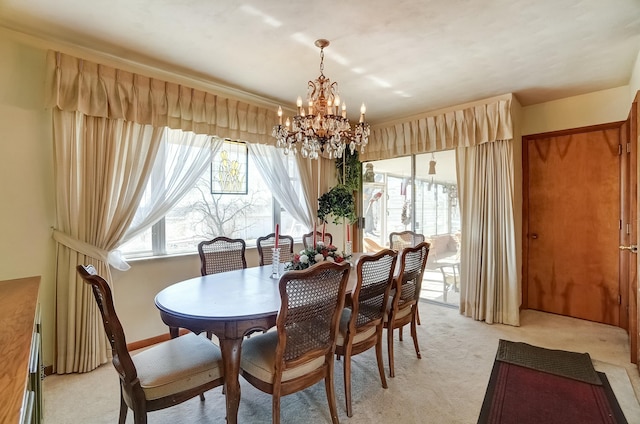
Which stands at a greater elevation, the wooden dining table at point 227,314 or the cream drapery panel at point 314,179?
the cream drapery panel at point 314,179

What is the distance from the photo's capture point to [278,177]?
13.4ft

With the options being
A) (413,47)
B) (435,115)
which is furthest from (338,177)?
(413,47)

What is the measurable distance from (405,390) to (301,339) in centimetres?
108

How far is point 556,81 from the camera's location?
127 inches

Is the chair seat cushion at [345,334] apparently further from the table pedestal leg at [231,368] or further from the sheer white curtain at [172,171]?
the sheer white curtain at [172,171]

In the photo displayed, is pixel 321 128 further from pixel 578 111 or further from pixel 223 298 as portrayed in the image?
pixel 578 111

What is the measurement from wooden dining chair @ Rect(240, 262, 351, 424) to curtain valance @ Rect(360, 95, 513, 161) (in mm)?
2859

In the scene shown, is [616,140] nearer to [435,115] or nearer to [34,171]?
[435,115]

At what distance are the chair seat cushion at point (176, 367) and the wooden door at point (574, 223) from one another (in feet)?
13.1

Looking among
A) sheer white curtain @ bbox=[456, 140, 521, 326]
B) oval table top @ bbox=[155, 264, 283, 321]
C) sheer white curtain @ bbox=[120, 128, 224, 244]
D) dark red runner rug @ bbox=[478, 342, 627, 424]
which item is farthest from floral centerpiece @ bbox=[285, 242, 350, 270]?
sheer white curtain @ bbox=[456, 140, 521, 326]

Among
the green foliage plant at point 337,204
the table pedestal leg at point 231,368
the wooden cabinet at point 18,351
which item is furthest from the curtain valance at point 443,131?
the wooden cabinet at point 18,351

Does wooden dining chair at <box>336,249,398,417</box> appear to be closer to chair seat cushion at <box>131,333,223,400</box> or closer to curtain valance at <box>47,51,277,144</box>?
chair seat cushion at <box>131,333,223,400</box>

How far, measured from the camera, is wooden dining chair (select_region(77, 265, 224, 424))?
1.51m

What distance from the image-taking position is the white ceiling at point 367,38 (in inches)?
79.7
